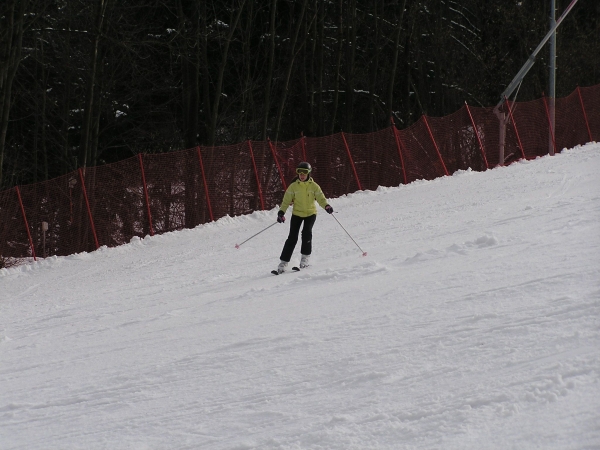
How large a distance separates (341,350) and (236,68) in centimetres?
2111

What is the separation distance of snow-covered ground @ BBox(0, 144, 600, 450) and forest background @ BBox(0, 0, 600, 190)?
973 cm

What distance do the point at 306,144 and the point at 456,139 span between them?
4699 mm

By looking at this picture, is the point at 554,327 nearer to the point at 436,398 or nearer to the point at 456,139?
the point at 436,398

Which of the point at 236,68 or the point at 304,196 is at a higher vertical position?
the point at 236,68

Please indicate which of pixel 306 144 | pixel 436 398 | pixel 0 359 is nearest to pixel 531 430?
pixel 436 398

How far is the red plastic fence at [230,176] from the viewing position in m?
17.5

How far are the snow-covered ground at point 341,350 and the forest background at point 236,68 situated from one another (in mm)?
9730

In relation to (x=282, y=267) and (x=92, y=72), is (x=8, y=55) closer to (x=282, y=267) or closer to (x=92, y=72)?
(x=92, y=72)

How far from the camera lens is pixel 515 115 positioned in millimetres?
24141

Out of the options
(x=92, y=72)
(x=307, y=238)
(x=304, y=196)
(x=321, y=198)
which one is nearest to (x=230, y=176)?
(x=92, y=72)

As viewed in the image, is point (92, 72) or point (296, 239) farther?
point (92, 72)

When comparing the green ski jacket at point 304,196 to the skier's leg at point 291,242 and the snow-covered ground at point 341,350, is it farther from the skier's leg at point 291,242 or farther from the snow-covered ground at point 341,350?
the snow-covered ground at point 341,350

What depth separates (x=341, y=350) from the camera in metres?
7.02

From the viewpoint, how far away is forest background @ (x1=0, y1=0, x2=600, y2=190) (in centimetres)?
2227
